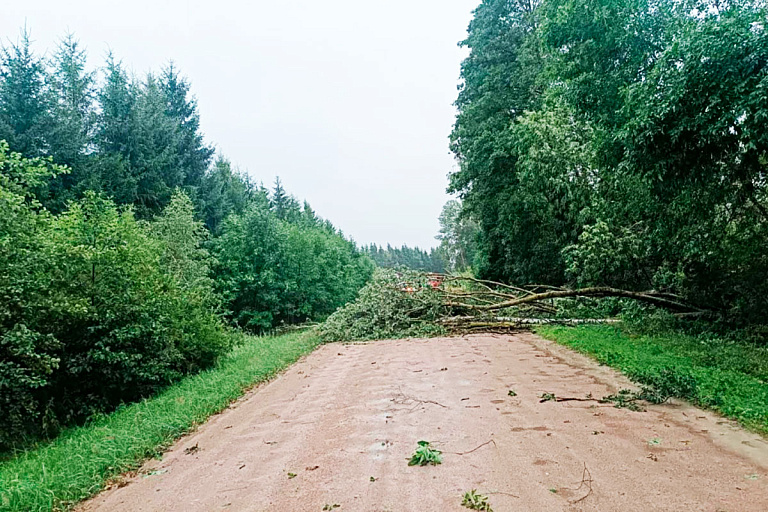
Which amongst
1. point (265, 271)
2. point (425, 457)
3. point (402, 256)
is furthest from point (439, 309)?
point (402, 256)

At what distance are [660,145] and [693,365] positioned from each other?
3.16 metres

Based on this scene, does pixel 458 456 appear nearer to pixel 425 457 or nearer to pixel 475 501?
pixel 425 457

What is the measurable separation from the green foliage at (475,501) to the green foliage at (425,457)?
60 centimetres

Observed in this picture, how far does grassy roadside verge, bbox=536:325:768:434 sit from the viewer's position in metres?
4.98

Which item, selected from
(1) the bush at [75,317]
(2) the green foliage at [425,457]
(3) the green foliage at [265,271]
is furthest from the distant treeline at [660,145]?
(3) the green foliage at [265,271]

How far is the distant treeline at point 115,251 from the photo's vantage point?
7.15 metres

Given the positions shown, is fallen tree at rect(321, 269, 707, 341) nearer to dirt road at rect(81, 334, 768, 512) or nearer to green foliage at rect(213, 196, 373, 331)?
dirt road at rect(81, 334, 768, 512)

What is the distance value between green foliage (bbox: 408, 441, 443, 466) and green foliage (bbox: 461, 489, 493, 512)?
1.95 ft

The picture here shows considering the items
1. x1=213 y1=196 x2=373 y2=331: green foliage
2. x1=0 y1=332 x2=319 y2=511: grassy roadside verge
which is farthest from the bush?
x1=213 y1=196 x2=373 y2=331: green foliage

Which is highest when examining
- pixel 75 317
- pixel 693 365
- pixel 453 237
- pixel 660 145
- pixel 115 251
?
pixel 453 237

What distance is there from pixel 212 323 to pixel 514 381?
7323 mm

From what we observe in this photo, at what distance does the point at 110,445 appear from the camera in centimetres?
506

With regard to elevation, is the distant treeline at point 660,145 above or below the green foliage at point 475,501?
above

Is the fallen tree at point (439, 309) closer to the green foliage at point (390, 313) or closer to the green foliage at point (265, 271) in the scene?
the green foliage at point (390, 313)
